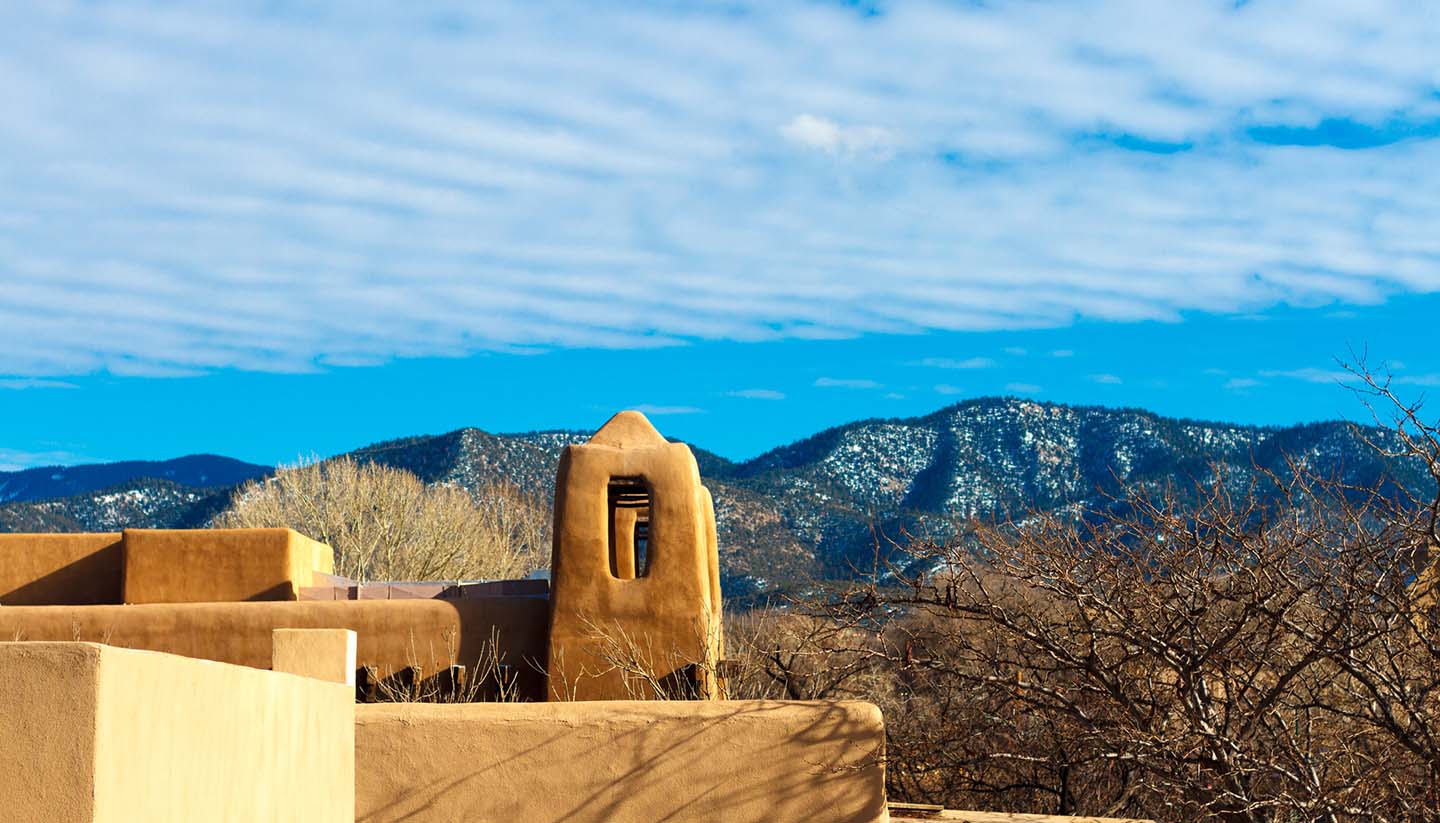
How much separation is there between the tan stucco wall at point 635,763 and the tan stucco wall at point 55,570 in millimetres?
9423

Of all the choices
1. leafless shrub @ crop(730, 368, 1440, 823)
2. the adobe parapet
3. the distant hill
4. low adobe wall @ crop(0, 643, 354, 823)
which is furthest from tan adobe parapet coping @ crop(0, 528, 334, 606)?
the distant hill

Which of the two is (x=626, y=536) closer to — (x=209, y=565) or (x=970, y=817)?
(x=209, y=565)

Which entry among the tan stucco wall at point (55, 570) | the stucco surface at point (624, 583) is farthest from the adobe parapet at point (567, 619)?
the tan stucco wall at point (55, 570)

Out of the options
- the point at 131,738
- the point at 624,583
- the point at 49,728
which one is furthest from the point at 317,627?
the point at 49,728

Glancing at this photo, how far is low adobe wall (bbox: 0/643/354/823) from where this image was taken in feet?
17.1

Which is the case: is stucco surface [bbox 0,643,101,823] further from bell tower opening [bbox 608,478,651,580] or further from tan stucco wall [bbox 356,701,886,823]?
bell tower opening [bbox 608,478,651,580]

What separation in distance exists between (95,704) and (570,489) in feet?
36.8

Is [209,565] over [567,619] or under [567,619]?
over

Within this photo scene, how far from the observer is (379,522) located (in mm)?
46469

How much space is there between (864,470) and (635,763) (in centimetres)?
7300

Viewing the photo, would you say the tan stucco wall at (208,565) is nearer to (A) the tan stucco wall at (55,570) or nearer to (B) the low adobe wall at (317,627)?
(A) the tan stucco wall at (55,570)

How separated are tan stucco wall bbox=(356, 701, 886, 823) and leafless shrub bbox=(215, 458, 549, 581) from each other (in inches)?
1288

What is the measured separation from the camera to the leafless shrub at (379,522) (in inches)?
1800

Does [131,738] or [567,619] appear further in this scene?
[567,619]
